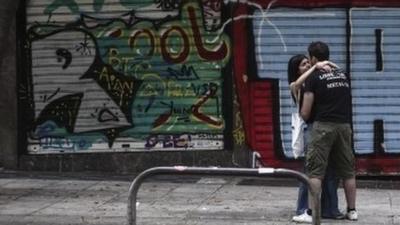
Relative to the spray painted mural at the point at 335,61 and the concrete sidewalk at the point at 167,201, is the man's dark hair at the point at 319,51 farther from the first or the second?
the spray painted mural at the point at 335,61

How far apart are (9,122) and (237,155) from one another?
11.7 feet

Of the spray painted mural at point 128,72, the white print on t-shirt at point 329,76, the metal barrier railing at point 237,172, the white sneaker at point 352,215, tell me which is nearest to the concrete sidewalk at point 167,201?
the white sneaker at point 352,215

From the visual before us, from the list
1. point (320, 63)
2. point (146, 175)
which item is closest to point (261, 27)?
point (320, 63)

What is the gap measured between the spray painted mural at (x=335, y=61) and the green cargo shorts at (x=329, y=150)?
320cm

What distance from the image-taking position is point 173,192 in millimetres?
10008

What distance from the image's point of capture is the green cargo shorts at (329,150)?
7.93m

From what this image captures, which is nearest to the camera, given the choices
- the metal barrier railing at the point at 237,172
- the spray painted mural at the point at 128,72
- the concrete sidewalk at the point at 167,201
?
the metal barrier railing at the point at 237,172

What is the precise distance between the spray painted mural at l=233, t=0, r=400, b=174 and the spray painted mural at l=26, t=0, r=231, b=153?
0.54 meters

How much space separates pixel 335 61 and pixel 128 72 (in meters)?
3.12

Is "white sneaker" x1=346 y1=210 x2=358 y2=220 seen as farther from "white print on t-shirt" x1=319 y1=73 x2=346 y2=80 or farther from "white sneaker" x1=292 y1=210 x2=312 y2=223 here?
"white print on t-shirt" x1=319 y1=73 x2=346 y2=80

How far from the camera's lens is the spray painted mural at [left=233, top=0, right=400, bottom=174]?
11.1 metres

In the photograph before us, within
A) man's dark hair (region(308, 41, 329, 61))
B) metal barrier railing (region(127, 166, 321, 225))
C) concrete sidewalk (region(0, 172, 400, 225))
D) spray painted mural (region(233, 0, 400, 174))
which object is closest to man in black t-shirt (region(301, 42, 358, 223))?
man's dark hair (region(308, 41, 329, 61))

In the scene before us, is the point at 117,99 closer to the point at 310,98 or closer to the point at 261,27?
the point at 261,27

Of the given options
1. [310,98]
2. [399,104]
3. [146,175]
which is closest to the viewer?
[146,175]
